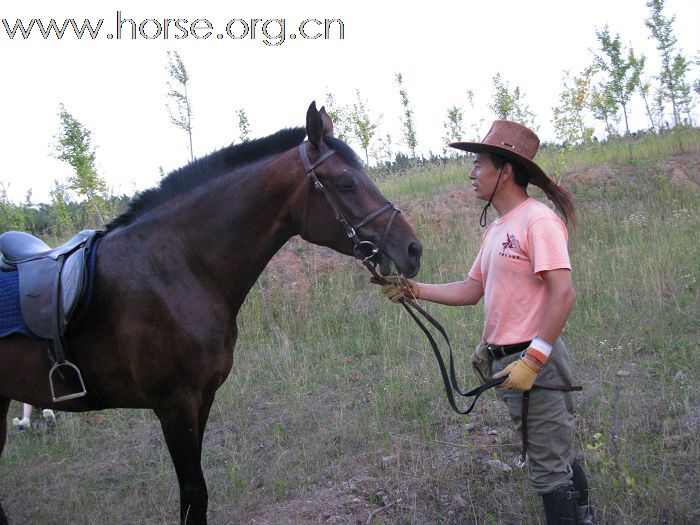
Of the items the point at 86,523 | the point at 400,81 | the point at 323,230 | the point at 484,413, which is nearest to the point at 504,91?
the point at 400,81

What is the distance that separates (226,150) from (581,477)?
8.33 feet

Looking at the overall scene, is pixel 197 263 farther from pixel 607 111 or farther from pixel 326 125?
pixel 607 111

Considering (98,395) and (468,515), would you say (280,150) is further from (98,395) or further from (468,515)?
(468,515)

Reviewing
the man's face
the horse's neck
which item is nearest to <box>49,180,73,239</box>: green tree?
the horse's neck

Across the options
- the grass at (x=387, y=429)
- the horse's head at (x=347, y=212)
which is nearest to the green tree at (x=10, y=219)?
the grass at (x=387, y=429)

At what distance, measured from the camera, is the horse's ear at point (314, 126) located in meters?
2.54

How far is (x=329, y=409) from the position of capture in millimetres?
4441

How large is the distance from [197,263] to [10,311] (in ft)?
3.59

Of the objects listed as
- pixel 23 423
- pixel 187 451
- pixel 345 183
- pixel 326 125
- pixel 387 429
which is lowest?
pixel 387 429

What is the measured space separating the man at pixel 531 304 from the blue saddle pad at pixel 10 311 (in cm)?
248

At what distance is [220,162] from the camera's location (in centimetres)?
283

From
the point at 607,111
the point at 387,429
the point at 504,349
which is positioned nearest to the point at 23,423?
the point at 387,429

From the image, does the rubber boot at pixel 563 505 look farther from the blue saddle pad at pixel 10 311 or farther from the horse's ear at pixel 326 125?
the blue saddle pad at pixel 10 311

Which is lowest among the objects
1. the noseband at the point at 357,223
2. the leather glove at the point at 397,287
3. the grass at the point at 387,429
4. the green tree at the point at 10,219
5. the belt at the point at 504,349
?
the grass at the point at 387,429
